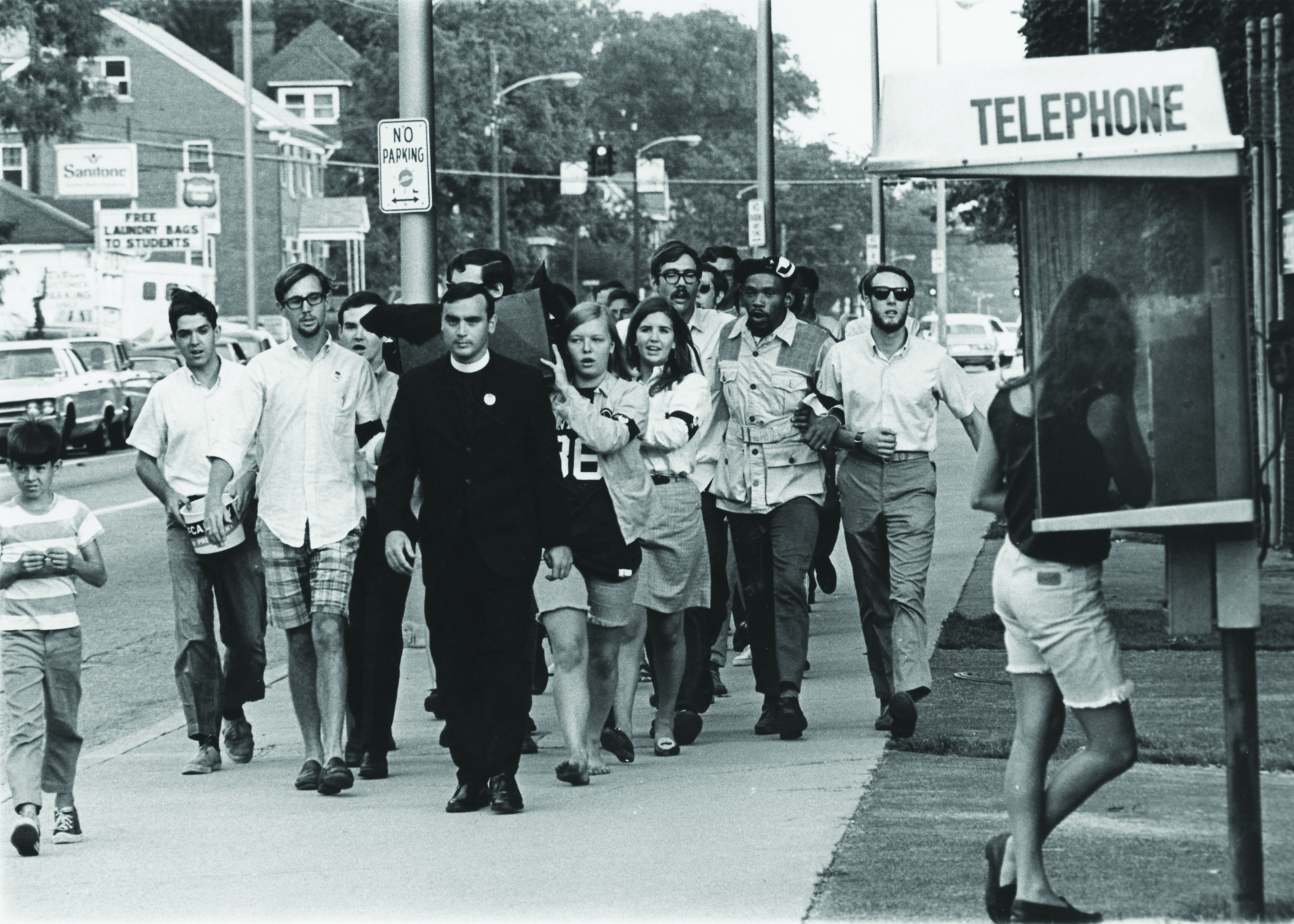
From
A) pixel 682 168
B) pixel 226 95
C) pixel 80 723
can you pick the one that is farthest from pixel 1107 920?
pixel 682 168

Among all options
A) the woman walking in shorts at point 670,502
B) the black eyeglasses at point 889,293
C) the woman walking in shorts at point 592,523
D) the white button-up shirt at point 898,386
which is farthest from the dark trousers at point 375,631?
the black eyeglasses at point 889,293

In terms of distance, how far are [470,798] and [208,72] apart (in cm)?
6366

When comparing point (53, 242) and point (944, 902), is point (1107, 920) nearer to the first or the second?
point (944, 902)

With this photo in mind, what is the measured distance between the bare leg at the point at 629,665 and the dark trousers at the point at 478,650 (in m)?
0.87

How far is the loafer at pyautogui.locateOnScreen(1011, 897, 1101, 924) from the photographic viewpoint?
5.42 meters

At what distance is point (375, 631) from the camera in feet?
27.9

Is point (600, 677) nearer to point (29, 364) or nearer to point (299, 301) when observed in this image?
point (299, 301)

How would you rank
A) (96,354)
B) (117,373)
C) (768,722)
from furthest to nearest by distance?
(96,354), (117,373), (768,722)

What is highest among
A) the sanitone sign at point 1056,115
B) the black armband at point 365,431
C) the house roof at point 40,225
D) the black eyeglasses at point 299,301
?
the house roof at point 40,225

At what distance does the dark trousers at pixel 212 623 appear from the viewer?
8727 mm

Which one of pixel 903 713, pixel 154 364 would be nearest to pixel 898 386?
pixel 903 713

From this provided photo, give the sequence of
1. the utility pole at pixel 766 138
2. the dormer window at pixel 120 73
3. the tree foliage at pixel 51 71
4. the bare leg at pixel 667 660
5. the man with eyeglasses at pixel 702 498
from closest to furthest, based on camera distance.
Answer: the bare leg at pixel 667 660 → the man with eyeglasses at pixel 702 498 → the utility pole at pixel 766 138 → the tree foliage at pixel 51 71 → the dormer window at pixel 120 73

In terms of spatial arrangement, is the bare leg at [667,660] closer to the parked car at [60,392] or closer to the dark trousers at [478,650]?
the dark trousers at [478,650]

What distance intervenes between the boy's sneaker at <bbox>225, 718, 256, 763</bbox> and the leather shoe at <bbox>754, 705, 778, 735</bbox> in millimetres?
2185
